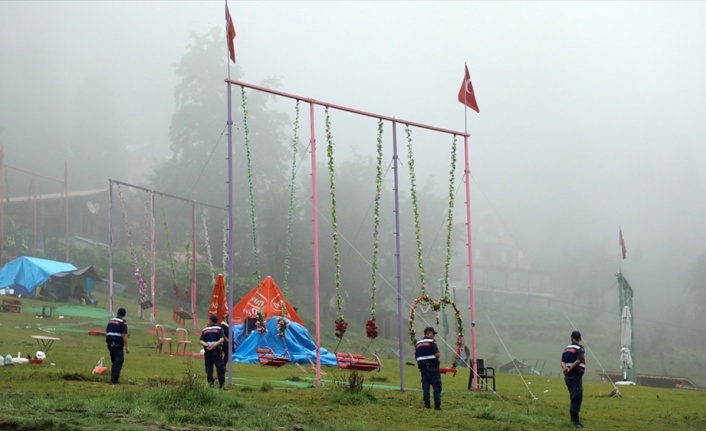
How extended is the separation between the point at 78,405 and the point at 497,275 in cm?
8535

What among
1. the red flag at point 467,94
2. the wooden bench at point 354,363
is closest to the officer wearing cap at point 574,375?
the wooden bench at point 354,363

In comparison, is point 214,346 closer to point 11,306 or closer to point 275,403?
point 275,403

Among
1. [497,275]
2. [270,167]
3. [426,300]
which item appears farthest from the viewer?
[497,275]

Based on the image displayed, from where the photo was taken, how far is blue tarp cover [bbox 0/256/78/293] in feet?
188

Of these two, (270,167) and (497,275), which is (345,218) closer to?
(270,167)

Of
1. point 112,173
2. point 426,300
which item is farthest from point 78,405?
point 112,173

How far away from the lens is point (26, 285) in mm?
57344

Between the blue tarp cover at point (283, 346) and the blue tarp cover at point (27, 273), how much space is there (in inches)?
872

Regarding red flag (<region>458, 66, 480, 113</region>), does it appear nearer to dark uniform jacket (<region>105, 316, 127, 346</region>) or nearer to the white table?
dark uniform jacket (<region>105, 316, 127, 346</region>)

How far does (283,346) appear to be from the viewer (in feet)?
123

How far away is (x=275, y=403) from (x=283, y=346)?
16.7m

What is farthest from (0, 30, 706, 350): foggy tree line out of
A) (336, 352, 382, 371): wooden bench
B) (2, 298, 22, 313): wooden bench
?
(336, 352, 382, 371): wooden bench

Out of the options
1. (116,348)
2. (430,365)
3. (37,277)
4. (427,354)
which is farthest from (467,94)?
(37,277)

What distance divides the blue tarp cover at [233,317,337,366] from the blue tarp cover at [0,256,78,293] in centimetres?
2214
